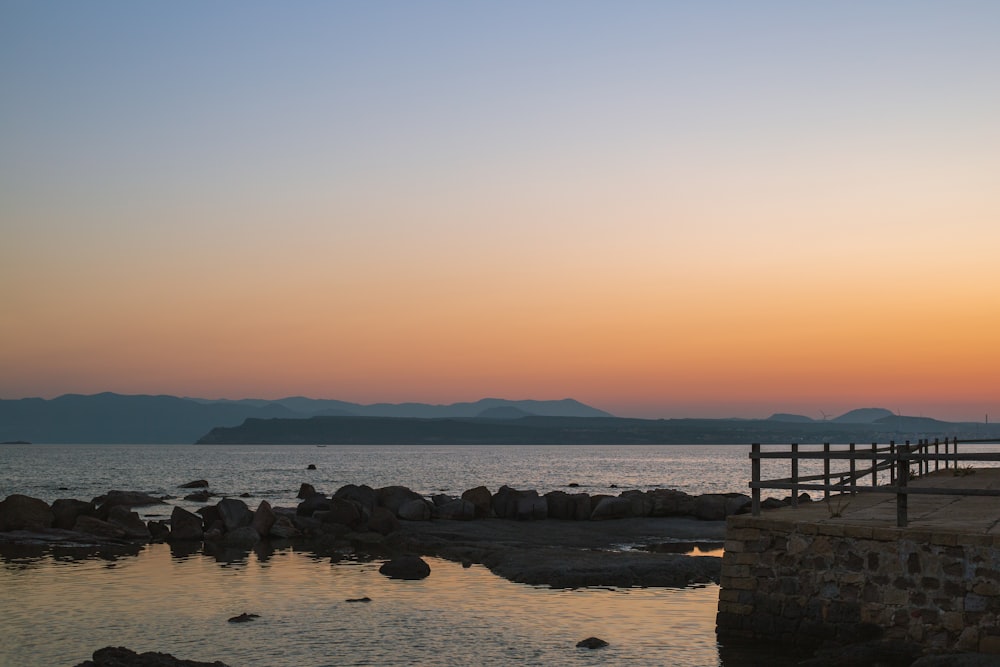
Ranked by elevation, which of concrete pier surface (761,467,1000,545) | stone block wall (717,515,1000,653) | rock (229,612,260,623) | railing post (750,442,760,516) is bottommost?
rock (229,612,260,623)

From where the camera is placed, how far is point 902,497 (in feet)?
48.1

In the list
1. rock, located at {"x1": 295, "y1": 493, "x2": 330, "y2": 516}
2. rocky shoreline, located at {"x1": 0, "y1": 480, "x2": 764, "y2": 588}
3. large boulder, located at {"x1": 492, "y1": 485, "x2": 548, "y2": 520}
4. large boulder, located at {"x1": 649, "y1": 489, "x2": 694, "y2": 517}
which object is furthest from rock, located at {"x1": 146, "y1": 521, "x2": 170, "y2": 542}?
large boulder, located at {"x1": 649, "y1": 489, "x2": 694, "y2": 517}

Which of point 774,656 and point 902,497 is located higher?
point 902,497

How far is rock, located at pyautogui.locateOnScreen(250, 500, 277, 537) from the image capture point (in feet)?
121

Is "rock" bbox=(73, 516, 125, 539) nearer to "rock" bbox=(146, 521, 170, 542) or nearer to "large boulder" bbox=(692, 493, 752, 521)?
"rock" bbox=(146, 521, 170, 542)

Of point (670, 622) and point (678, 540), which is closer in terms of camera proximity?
point (670, 622)

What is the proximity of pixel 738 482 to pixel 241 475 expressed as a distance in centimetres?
5881

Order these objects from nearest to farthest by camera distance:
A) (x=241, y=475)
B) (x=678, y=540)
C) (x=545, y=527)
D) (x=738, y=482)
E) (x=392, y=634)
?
(x=392, y=634), (x=678, y=540), (x=545, y=527), (x=738, y=482), (x=241, y=475)

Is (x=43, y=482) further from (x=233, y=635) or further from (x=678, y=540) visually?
(x=233, y=635)

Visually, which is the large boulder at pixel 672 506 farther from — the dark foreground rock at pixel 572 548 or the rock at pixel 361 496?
the rock at pixel 361 496

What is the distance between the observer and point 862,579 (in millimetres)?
14594

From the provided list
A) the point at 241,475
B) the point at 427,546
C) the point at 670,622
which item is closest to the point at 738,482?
the point at 241,475

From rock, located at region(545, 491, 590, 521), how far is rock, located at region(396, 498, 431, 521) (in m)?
5.77

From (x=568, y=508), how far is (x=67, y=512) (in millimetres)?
21392
